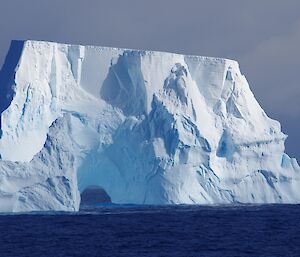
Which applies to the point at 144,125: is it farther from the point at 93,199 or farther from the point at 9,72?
the point at 93,199

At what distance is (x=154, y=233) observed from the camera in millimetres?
31375

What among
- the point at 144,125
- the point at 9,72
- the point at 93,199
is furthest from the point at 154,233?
the point at 93,199

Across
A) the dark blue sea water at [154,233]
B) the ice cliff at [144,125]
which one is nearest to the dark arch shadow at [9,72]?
the ice cliff at [144,125]

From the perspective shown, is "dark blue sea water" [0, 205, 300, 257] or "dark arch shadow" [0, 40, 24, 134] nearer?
"dark blue sea water" [0, 205, 300, 257]

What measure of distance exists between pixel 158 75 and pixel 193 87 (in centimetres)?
124

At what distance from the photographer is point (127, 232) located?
3162 cm

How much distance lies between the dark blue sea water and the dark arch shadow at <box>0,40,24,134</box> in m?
3.69

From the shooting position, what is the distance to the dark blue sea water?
88.9 ft

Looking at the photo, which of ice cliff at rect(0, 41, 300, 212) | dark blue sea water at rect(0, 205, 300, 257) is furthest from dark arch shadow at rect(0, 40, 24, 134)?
dark blue sea water at rect(0, 205, 300, 257)

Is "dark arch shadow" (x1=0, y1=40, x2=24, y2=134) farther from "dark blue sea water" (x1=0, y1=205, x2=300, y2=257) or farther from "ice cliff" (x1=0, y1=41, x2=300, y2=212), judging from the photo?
"dark blue sea water" (x1=0, y1=205, x2=300, y2=257)

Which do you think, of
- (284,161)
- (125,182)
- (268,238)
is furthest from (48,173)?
(284,161)

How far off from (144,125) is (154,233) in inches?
278

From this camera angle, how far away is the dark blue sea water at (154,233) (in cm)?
2710

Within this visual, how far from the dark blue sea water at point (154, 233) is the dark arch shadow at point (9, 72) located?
3695 mm
